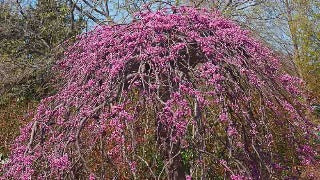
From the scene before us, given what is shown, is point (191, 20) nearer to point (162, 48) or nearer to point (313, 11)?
point (162, 48)

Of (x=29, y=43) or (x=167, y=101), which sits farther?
(x=29, y=43)

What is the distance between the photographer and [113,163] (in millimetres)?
2154

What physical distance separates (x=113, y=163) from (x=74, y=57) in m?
0.86

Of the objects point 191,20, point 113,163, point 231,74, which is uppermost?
point 191,20

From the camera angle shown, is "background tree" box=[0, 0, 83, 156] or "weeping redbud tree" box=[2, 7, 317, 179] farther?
"background tree" box=[0, 0, 83, 156]

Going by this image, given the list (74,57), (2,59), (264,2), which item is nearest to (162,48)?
(74,57)

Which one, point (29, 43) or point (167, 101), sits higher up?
point (29, 43)

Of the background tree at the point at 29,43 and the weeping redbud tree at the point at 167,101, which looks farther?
the background tree at the point at 29,43

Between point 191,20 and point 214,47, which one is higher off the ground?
point 191,20

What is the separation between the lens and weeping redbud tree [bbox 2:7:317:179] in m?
2.03

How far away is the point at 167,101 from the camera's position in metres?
2.03

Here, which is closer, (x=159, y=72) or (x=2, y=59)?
(x=159, y=72)

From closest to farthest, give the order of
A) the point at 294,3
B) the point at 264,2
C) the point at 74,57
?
1. the point at 74,57
2. the point at 264,2
3. the point at 294,3

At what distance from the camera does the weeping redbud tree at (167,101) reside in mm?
2025
